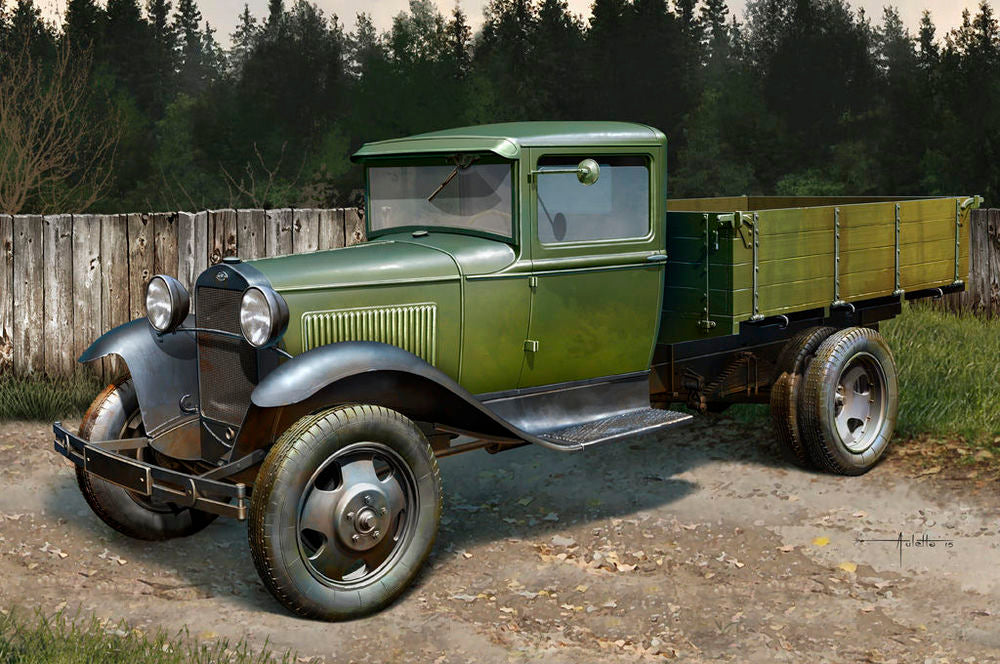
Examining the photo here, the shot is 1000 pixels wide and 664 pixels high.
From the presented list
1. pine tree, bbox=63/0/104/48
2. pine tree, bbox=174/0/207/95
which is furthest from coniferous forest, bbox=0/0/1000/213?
pine tree, bbox=174/0/207/95

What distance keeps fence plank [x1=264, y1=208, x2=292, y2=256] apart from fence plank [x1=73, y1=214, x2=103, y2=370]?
4.50 ft

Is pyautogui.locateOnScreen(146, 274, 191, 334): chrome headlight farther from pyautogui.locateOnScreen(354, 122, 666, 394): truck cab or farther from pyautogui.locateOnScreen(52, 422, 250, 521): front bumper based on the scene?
pyautogui.locateOnScreen(354, 122, 666, 394): truck cab

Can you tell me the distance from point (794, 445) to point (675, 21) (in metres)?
53.5

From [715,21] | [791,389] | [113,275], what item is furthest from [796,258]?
[715,21]

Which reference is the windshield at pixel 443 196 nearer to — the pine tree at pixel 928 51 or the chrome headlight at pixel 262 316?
the chrome headlight at pixel 262 316

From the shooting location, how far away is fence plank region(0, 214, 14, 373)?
8.88 meters

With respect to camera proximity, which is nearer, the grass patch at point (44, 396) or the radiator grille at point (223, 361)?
the radiator grille at point (223, 361)

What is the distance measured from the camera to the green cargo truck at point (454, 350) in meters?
5.15

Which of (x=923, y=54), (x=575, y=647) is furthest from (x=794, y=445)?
(x=923, y=54)

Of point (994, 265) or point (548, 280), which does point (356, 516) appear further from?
point (994, 265)

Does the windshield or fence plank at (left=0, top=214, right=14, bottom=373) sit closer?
the windshield

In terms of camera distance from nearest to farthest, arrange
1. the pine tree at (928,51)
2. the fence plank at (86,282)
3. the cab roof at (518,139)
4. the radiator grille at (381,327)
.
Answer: the radiator grille at (381,327) < the cab roof at (518,139) < the fence plank at (86,282) < the pine tree at (928,51)

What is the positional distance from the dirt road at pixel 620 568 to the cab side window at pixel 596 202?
1.66m

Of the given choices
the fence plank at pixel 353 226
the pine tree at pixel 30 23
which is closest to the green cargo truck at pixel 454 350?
the fence plank at pixel 353 226
